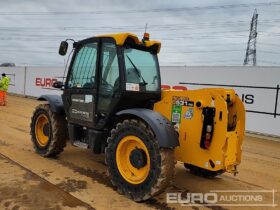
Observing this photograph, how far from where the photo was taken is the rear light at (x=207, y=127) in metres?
4.55

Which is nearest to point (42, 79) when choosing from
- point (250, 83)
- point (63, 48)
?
point (250, 83)

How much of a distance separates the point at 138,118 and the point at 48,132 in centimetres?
260

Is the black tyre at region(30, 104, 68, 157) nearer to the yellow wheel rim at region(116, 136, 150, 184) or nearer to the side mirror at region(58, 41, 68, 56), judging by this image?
the side mirror at region(58, 41, 68, 56)

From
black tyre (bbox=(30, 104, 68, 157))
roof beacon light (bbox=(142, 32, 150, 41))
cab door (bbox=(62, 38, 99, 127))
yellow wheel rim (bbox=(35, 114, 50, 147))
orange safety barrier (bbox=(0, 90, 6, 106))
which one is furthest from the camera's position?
orange safety barrier (bbox=(0, 90, 6, 106))

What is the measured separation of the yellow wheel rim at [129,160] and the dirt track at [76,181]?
31cm

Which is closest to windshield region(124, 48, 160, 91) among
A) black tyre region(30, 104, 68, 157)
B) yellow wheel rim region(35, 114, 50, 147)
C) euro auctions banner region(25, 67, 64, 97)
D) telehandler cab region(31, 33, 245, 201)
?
telehandler cab region(31, 33, 245, 201)

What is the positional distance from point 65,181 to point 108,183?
66 centimetres

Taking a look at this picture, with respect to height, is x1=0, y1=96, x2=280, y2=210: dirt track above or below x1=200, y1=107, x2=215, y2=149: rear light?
below

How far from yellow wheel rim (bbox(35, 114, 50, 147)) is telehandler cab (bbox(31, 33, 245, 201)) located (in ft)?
1.03

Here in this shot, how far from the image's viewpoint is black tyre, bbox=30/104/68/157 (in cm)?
642

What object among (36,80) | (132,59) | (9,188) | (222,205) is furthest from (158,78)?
(36,80)

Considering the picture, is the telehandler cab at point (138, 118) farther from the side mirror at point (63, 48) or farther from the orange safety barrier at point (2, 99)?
the orange safety barrier at point (2, 99)

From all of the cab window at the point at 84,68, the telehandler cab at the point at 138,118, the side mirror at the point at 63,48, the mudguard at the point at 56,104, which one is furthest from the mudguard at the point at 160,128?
the mudguard at the point at 56,104

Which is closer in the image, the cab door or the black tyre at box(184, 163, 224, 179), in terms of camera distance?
the cab door
